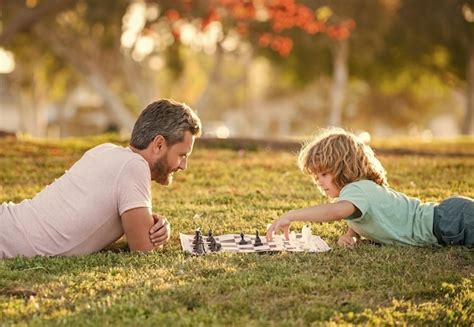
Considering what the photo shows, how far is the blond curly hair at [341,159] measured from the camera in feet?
23.6

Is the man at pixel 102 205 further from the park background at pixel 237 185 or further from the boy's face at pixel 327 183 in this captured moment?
the boy's face at pixel 327 183

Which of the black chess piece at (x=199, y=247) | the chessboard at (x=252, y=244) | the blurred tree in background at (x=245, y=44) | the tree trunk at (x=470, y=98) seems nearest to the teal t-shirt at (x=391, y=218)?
the chessboard at (x=252, y=244)

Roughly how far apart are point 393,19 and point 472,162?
1088 inches

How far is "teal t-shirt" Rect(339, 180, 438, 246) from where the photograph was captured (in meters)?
7.13

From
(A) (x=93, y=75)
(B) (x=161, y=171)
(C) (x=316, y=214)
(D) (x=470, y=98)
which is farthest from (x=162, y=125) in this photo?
(D) (x=470, y=98)

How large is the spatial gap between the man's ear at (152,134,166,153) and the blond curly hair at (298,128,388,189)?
3.54 feet

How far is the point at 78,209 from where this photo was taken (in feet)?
22.2

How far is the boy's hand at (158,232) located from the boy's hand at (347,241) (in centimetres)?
134

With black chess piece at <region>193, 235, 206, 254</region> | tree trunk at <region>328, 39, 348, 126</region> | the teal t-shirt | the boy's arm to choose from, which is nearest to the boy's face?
the teal t-shirt

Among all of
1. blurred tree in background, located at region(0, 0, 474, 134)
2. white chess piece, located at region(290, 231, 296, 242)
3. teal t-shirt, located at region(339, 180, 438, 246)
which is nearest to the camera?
teal t-shirt, located at region(339, 180, 438, 246)

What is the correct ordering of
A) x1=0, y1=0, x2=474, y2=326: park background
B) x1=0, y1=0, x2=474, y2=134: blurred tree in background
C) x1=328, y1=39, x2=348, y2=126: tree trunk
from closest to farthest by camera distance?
x1=0, y1=0, x2=474, y2=326: park background < x1=0, y1=0, x2=474, y2=134: blurred tree in background < x1=328, y1=39, x2=348, y2=126: tree trunk

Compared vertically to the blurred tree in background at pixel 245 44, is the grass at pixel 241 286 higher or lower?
lower

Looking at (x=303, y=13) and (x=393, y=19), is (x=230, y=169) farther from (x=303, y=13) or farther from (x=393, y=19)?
(x=393, y=19)

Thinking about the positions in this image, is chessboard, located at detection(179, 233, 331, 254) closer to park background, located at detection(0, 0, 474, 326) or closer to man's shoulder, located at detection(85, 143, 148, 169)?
park background, located at detection(0, 0, 474, 326)
